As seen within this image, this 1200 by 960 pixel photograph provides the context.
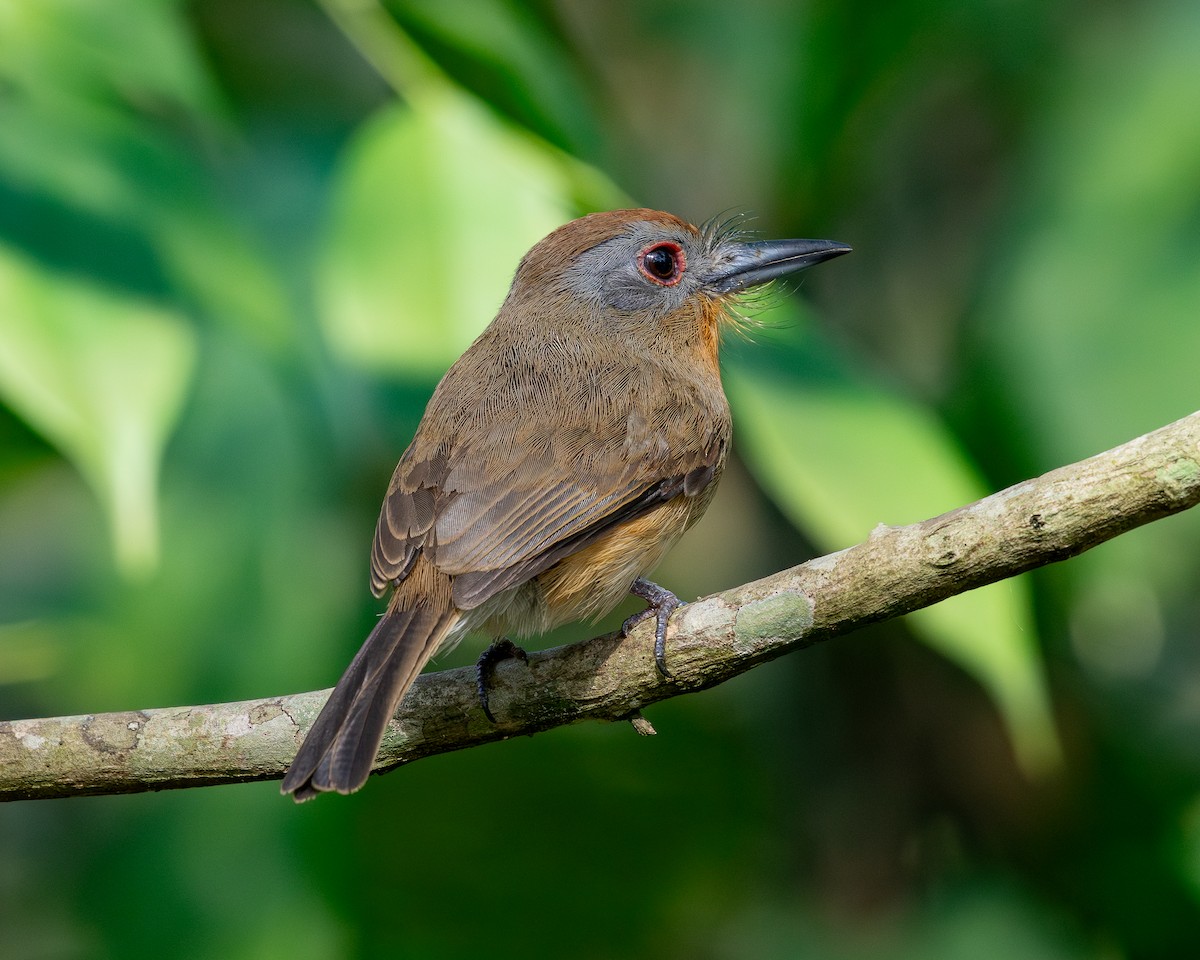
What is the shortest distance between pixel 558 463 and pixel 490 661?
1.29 ft

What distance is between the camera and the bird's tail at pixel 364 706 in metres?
2.08

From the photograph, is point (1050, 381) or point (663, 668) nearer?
point (663, 668)

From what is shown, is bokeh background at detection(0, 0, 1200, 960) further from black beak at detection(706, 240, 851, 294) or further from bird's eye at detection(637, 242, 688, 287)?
bird's eye at detection(637, 242, 688, 287)

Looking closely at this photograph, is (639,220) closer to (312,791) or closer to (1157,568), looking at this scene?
(1157,568)

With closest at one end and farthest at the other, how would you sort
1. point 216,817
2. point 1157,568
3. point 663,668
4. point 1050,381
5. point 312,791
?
point 312,791 < point 663,668 < point 1050,381 < point 1157,568 < point 216,817

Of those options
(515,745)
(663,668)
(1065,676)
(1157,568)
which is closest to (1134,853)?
(1065,676)

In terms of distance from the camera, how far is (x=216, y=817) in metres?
3.58

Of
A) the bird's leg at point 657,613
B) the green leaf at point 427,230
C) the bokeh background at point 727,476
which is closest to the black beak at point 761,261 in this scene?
the bokeh background at point 727,476

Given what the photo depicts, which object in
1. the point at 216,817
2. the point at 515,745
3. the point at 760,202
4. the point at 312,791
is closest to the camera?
the point at 312,791

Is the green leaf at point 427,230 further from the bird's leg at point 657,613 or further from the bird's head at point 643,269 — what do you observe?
the bird's leg at point 657,613

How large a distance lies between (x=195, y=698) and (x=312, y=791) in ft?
4.69

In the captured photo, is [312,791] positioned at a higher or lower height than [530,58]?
lower

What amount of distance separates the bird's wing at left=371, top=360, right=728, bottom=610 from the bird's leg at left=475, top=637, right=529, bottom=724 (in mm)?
141

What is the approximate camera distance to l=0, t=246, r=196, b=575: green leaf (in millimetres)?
2305
